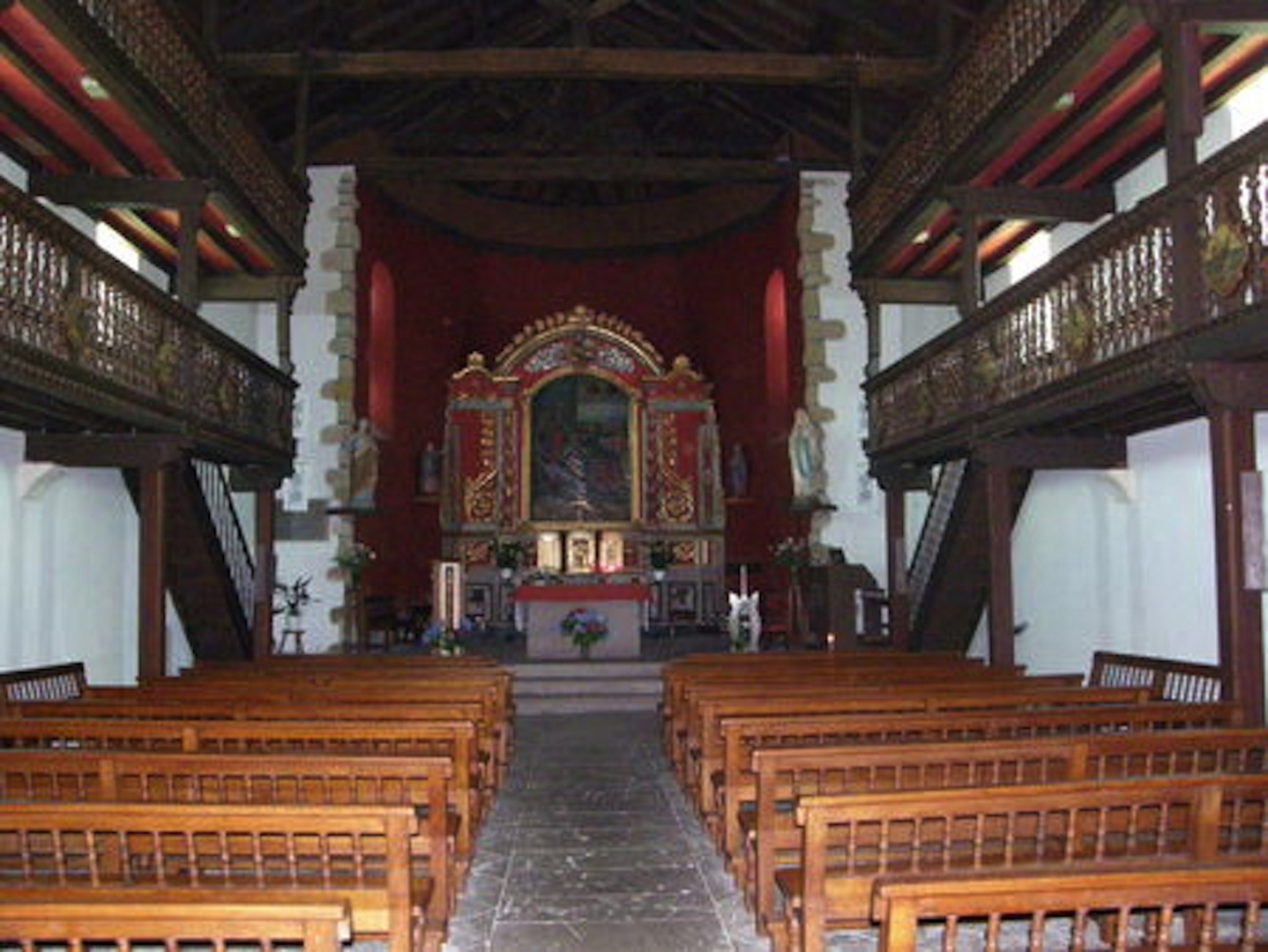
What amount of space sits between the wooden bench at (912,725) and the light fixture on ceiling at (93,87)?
23.4ft

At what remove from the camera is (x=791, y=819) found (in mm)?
5098

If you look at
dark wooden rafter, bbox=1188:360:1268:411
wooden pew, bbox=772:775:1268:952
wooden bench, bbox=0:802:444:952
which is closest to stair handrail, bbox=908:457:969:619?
dark wooden rafter, bbox=1188:360:1268:411

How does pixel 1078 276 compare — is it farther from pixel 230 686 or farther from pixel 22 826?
pixel 22 826

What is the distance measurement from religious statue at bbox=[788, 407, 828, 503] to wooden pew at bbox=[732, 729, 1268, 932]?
994 centimetres

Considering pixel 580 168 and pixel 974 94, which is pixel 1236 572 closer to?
pixel 974 94

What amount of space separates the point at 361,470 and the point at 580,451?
5338 millimetres

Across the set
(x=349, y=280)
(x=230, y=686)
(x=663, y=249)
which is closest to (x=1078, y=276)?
(x=230, y=686)

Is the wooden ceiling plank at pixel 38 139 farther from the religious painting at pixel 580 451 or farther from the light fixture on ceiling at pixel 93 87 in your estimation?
the religious painting at pixel 580 451

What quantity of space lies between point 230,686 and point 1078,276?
6.71m

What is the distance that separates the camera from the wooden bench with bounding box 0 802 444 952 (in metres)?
3.39

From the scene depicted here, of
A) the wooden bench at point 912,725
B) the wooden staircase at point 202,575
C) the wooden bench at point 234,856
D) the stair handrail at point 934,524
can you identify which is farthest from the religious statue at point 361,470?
the wooden bench at point 234,856

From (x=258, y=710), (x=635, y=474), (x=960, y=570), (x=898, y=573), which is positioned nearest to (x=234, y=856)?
(x=258, y=710)

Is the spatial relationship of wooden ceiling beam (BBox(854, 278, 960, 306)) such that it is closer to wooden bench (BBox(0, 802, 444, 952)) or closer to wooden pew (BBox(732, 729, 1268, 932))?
wooden pew (BBox(732, 729, 1268, 932))

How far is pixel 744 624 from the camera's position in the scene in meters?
14.6
